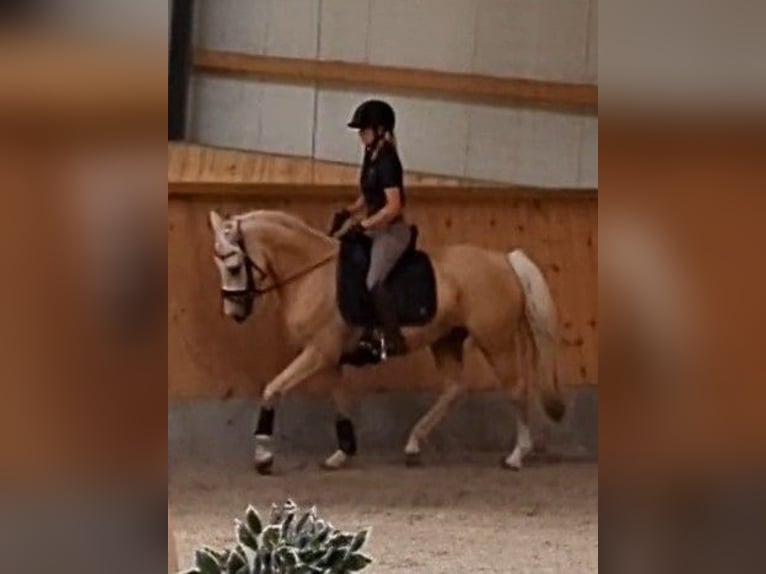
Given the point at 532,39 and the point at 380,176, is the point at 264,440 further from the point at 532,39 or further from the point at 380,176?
the point at 532,39

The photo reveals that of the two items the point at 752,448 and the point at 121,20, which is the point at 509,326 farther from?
the point at 121,20

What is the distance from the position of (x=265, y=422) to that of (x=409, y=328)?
0.17 metres

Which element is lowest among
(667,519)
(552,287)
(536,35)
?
(667,519)

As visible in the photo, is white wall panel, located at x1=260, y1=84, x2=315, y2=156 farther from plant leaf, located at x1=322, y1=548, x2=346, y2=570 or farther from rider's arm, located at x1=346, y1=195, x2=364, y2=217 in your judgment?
plant leaf, located at x1=322, y1=548, x2=346, y2=570

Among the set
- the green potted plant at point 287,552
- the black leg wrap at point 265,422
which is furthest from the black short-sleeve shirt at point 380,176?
the green potted plant at point 287,552

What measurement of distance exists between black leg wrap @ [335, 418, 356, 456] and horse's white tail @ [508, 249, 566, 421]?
0.18m

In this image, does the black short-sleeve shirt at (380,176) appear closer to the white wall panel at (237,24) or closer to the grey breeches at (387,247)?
the grey breeches at (387,247)

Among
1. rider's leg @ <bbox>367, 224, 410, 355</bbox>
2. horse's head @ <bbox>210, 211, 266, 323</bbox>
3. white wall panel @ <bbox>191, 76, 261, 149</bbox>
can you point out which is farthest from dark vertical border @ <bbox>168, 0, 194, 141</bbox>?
rider's leg @ <bbox>367, 224, 410, 355</bbox>

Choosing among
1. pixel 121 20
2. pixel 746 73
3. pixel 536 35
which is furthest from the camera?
pixel 536 35

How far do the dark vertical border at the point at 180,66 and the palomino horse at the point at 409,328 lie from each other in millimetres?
127

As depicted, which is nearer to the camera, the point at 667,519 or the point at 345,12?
the point at 667,519

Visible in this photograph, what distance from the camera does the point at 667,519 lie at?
2.09 ft

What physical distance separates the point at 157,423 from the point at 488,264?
0.64 metres

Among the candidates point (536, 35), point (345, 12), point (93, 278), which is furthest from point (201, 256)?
point (93, 278)
